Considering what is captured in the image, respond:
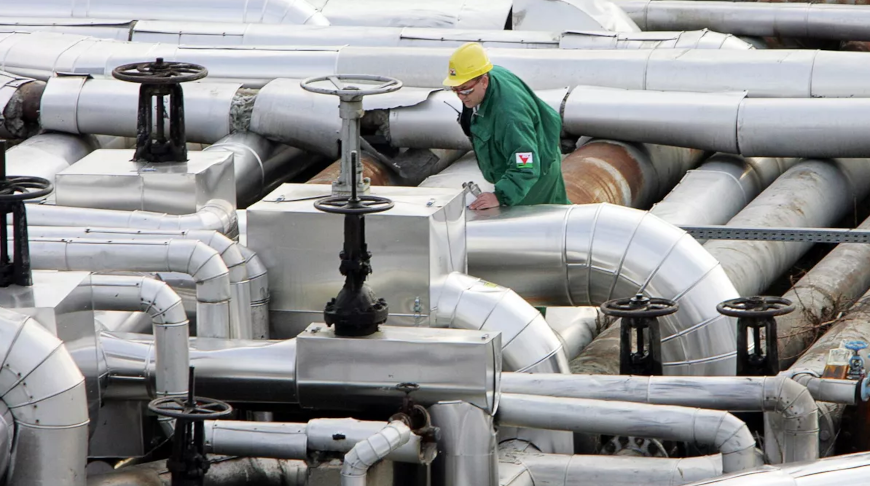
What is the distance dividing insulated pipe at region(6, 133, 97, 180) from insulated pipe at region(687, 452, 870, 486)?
16.4ft

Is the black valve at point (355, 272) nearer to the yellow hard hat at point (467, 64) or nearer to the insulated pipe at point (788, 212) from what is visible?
the yellow hard hat at point (467, 64)

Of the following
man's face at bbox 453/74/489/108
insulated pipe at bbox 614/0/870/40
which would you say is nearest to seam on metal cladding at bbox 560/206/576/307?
man's face at bbox 453/74/489/108

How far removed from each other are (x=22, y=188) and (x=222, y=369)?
0.91 metres

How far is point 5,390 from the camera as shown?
4008 millimetres

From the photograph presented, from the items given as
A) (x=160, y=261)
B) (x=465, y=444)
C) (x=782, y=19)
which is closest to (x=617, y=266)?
(x=465, y=444)

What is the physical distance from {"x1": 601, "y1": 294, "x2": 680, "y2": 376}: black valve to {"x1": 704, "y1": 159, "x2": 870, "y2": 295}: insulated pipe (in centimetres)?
170

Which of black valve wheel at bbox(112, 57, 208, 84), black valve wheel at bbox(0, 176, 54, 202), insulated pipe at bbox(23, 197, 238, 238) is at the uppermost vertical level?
black valve wheel at bbox(112, 57, 208, 84)

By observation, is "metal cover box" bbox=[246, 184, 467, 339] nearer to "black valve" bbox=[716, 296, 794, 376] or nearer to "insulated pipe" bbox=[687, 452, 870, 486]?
"black valve" bbox=[716, 296, 794, 376]

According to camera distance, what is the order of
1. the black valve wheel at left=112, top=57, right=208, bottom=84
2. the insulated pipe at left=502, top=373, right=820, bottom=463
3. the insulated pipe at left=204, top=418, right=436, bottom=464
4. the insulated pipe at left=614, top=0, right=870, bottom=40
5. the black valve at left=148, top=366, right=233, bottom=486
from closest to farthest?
the black valve at left=148, top=366, right=233, bottom=486 < the insulated pipe at left=204, top=418, right=436, bottom=464 < the insulated pipe at left=502, top=373, right=820, bottom=463 < the black valve wheel at left=112, top=57, right=208, bottom=84 < the insulated pipe at left=614, top=0, right=870, bottom=40

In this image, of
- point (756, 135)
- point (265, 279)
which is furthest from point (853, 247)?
point (265, 279)

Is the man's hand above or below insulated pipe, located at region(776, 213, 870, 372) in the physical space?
above

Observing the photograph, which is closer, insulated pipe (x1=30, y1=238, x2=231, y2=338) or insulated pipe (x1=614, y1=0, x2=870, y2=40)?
insulated pipe (x1=30, y1=238, x2=231, y2=338)

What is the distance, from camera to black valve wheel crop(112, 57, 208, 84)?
5.73m

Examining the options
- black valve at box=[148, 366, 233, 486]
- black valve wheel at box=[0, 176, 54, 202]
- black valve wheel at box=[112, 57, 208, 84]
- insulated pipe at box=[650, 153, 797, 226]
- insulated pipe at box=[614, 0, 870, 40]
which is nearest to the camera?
black valve at box=[148, 366, 233, 486]
